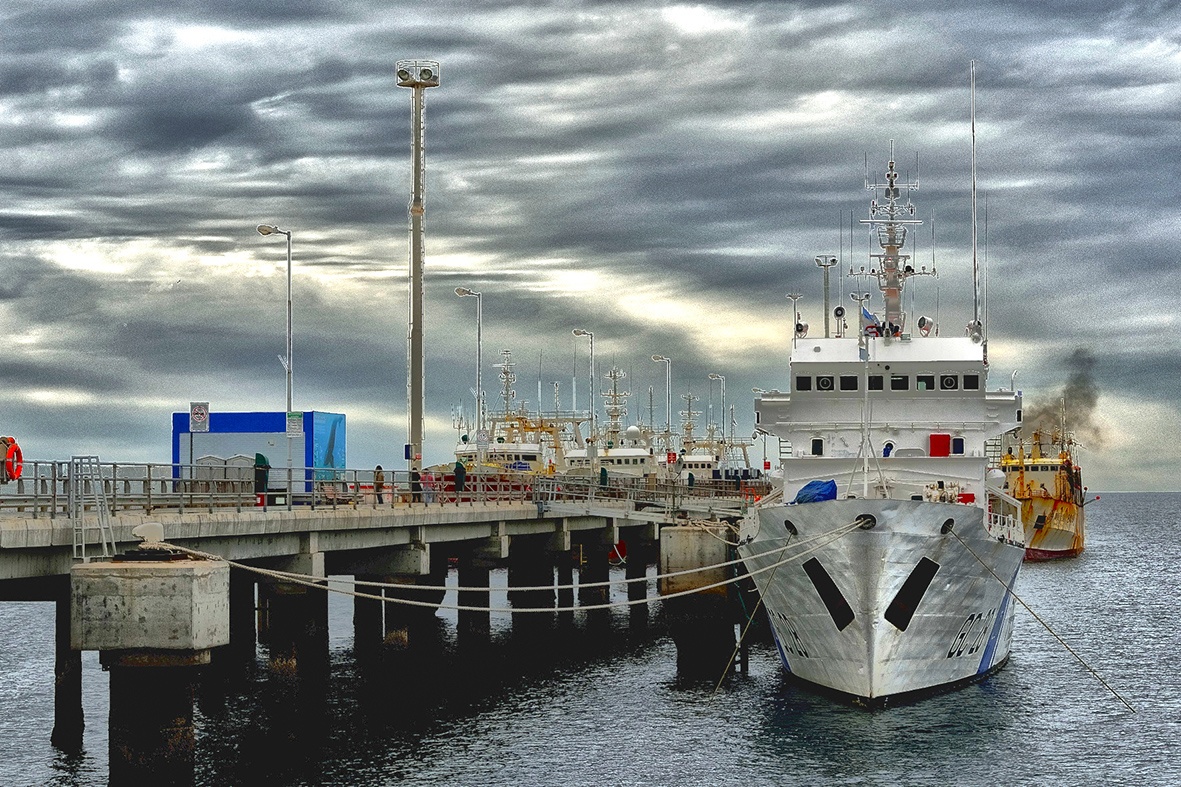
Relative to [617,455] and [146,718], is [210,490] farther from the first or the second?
[617,455]

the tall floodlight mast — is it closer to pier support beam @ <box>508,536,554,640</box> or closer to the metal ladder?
pier support beam @ <box>508,536,554,640</box>

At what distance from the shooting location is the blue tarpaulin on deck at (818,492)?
36375mm

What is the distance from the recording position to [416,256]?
5491 cm

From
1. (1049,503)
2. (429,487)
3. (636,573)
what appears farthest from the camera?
(1049,503)

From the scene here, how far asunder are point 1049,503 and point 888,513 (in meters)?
93.8

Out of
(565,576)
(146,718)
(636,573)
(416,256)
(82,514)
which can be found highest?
(416,256)

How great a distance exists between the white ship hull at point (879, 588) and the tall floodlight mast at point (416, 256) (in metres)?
17.5

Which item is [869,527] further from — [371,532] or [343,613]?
[343,613]

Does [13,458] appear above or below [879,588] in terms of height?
above

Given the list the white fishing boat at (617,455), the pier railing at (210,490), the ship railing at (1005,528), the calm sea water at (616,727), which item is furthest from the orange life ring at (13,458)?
the white fishing boat at (617,455)

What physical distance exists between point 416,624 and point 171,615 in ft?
73.4

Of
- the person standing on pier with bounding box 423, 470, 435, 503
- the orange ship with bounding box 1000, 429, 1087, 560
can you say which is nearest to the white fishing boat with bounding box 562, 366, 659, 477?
the orange ship with bounding box 1000, 429, 1087, 560

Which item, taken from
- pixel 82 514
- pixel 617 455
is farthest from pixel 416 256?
pixel 617 455

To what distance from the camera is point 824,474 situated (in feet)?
140
